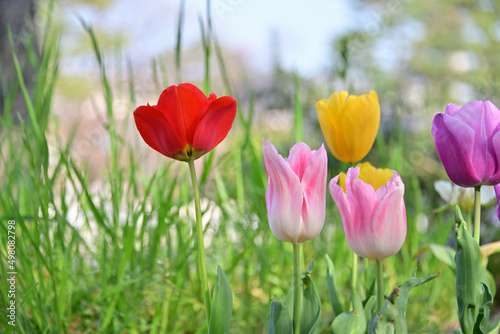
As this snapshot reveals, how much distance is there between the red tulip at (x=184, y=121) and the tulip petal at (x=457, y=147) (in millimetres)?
207

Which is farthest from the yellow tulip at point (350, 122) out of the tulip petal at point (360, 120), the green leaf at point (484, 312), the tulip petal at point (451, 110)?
the green leaf at point (484, 312)

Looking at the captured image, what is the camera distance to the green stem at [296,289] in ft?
1.53

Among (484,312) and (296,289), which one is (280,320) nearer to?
(296,289)

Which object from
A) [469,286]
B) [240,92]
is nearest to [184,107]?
[469,286]

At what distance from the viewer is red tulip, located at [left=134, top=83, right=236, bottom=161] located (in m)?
0.46

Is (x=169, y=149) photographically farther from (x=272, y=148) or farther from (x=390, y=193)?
(x=390, y=193)

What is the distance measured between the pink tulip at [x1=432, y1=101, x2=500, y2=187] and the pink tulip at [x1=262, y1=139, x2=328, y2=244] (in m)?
0.13

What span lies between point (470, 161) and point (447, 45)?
1085 cm

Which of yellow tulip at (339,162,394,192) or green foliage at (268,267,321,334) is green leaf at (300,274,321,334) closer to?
green foliage at (268,267,321,334)

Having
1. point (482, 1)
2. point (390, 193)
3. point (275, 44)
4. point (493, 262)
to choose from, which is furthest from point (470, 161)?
point (482, 1)

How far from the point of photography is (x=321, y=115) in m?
0.62

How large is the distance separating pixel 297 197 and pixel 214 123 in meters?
0.11

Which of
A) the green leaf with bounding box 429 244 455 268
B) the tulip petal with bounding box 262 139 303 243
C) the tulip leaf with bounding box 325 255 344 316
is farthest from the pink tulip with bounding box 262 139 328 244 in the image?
the green leaf with bounding box 429 244 455 268

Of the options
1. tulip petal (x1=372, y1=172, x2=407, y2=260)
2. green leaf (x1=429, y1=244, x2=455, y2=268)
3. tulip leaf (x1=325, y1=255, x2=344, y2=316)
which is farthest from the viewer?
green leaf (x1=429, y1=244, x2=455, y2=268)
